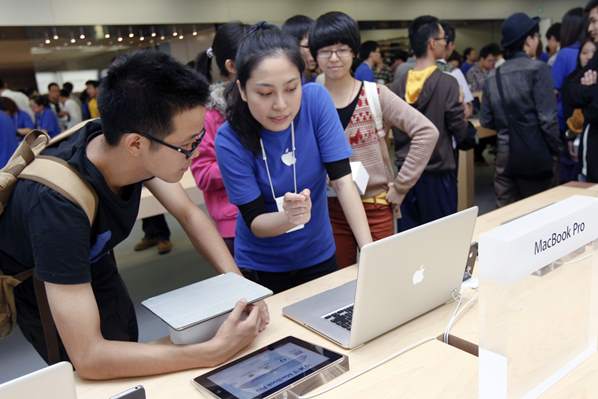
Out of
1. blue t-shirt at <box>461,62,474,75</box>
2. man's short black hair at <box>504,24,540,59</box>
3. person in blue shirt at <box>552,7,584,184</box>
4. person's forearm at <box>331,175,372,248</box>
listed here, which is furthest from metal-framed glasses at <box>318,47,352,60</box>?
blue t-shirt at <box>461,62,474,75</box>

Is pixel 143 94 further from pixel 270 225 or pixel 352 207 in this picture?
pixel 352 207

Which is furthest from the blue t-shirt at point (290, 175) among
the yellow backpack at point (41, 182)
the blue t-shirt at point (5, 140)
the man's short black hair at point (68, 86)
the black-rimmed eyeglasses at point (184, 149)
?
the man's short black hair at point (68, 86)

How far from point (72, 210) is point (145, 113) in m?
0.25

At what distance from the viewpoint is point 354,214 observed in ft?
5.70

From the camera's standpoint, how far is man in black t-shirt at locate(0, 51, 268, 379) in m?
1.02

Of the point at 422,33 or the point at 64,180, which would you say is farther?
the point at 422,33

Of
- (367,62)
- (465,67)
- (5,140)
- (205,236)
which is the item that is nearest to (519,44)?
(205,236)

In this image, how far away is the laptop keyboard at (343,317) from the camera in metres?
1.26

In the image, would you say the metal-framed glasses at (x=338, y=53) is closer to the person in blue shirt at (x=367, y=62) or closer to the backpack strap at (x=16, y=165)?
the backpack strap at (x=16, y=165)

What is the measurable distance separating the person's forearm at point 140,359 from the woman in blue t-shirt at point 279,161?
429mm

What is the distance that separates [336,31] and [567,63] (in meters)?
2.46

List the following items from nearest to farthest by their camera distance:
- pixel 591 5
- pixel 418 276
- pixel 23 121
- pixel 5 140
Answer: pixel 418 276 < pixel 591 5 < pixel 5 140 < pixel 23 121

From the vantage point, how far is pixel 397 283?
1.12 metres

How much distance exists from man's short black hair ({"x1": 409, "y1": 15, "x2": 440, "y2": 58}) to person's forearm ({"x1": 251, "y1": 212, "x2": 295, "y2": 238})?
1.59 metres
